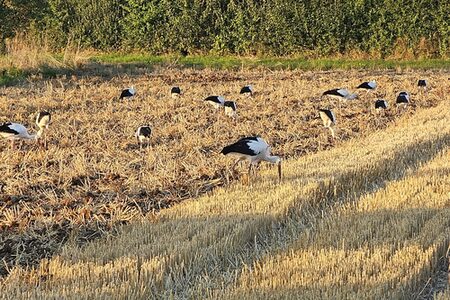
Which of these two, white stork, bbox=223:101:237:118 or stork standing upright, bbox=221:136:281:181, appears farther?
white stork, bbox=223:101:237:118

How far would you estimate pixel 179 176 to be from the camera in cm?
867

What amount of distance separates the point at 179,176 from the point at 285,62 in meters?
19.4

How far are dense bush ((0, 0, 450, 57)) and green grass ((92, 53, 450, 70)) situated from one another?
1119 millimetres

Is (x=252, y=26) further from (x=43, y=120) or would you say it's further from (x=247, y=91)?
(x=43, y=120)

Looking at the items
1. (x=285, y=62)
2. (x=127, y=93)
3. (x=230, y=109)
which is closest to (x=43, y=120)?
(x=230, y=109)

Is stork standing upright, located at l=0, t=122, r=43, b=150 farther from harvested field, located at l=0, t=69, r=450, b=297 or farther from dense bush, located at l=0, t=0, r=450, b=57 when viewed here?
dense bush, located at l=0, t=0, r=450, b=57

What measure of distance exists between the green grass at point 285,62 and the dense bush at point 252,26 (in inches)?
44.0

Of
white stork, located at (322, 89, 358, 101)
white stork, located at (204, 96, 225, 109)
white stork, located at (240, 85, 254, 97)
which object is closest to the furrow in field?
white stork, located at (204, 96, 225, 109)

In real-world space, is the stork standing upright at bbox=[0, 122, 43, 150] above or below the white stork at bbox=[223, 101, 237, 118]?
above

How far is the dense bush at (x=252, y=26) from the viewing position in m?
27.7

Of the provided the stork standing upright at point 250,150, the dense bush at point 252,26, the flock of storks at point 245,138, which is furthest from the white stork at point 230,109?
the dense bush at point 252,26

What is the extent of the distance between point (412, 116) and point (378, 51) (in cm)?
1454

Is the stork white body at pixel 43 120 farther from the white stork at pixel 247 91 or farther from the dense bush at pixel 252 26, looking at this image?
the dense bush at pixel 252 26

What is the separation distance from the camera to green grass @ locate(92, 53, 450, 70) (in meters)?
25.7
